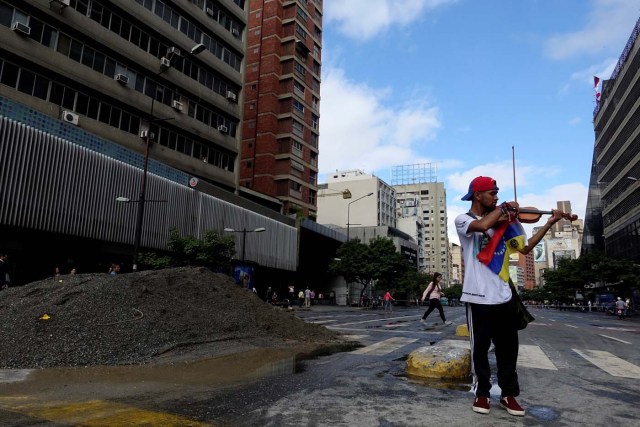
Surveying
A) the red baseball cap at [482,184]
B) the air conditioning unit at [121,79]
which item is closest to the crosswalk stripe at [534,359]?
the red baseball cap at [482,184]

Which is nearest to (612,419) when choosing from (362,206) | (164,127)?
(164,127)

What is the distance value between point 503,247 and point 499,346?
2.60ft

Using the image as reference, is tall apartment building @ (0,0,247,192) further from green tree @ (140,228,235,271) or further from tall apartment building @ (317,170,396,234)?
tall apartment building @ (317,170,396,234)

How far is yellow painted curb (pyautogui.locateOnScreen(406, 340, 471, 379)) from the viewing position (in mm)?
4824

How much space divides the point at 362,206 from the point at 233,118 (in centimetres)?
6172

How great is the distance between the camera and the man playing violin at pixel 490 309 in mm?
3373

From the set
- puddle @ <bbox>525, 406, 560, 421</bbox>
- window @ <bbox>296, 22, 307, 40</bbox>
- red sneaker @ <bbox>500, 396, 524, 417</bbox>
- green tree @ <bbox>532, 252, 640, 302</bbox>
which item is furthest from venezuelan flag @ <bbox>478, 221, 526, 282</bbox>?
window @ <bbox>296, 22, 307, 40</bbox>

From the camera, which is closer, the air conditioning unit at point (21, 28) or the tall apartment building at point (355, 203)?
the air conditioning unit at point (21, 28)

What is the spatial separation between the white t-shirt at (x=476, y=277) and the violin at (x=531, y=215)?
0.98 ft

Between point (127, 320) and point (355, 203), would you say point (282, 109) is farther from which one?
point (127, 320)

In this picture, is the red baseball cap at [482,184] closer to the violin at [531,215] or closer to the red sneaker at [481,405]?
the violin at [531,215]

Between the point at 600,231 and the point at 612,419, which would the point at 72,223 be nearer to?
the point at 612,419

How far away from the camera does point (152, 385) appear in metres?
4.33

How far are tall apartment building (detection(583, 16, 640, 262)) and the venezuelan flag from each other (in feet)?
162
